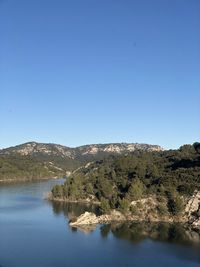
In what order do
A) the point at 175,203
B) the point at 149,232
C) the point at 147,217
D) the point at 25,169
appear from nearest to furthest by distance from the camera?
1. the point at 149,232
2. the point at 175,203
3. the point at 147,217
4. the point at 25,169

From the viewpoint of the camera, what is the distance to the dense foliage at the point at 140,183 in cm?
5725

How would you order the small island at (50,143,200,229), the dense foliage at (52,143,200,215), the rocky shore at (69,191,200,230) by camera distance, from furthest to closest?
the dense foliage at (52,143,200,215) → the small island at (50,143,200,229) → the rocky shore at (69,191,200,230)

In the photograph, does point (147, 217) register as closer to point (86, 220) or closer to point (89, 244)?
point (86, 220)

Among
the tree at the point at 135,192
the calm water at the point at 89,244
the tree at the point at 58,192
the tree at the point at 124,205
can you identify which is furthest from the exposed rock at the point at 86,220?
the tree at the point at 58,192

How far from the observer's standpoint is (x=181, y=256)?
1529 inches

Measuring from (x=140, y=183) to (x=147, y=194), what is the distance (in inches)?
127

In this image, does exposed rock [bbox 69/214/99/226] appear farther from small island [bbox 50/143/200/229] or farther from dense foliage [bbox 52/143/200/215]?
dense foliage [bbox 52/143/200/215]

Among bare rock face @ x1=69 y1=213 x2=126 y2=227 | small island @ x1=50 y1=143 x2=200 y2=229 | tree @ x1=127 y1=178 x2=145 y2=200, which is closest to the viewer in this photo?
bare rock face @ x1=69 y1=213 x2=126 y2=227

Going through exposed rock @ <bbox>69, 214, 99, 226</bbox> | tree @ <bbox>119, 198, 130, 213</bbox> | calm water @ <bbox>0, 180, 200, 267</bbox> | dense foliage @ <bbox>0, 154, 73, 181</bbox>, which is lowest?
calm water @ <bbox>0, 180, 200, 267</bbox>

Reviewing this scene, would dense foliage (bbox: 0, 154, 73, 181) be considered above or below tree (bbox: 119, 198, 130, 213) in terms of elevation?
above

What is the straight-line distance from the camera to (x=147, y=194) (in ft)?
196

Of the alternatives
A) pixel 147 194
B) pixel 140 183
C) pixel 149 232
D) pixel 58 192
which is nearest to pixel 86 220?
pixel 149 232

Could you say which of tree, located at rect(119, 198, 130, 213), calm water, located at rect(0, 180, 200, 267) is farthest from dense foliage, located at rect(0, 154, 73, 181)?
tree, located at rect(119, 198, 130, 213)

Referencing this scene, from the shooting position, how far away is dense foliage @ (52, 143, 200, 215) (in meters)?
57.2
